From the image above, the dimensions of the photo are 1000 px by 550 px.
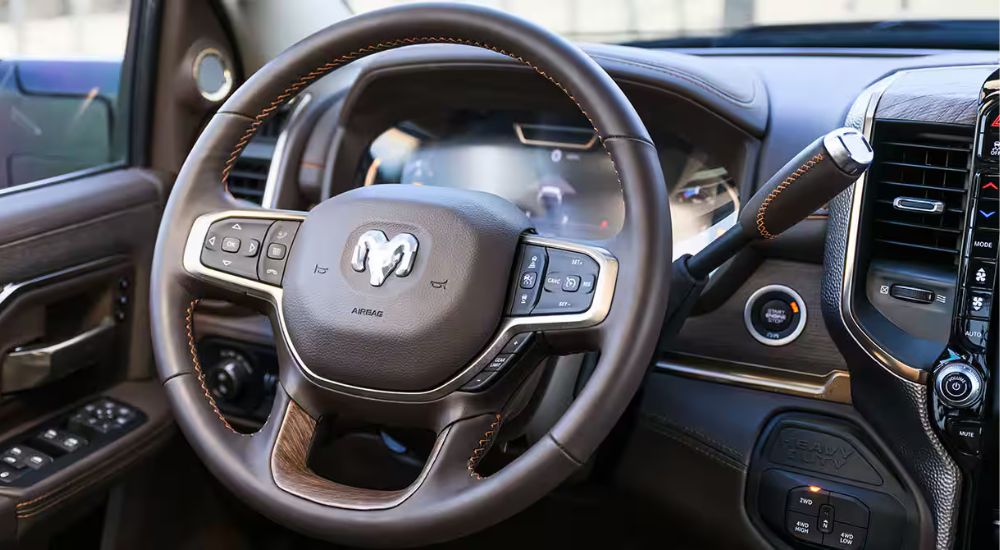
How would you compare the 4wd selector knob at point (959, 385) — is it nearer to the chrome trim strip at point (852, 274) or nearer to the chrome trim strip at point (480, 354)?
the chrome trim strip at point (852, 274)

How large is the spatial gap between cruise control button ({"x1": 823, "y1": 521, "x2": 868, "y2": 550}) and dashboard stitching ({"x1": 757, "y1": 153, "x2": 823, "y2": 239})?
472 millimetres

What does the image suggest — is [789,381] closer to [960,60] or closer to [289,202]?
[960,60]

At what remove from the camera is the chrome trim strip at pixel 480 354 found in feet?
3.32

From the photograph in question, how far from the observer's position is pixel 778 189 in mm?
1010

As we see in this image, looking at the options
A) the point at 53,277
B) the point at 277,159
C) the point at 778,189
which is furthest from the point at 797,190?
the point at 53,277

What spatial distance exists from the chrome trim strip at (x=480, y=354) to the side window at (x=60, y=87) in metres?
0.54

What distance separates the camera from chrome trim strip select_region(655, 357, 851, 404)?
1.33 m

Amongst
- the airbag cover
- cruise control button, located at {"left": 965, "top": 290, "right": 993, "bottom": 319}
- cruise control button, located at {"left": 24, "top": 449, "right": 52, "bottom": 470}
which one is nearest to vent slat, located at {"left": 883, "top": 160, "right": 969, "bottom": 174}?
cruise control button, located at {"left": 965, "top": 290, "right": 993, "bottom": 319}

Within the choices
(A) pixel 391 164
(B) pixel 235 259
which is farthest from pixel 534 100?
(B) pixel 235 259

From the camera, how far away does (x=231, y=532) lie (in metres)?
1.87

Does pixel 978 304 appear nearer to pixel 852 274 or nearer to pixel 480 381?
pixel 852 274

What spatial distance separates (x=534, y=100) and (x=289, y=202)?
0.44m

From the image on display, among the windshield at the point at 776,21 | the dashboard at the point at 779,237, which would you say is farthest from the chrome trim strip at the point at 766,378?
the windshield at the point at 776,21

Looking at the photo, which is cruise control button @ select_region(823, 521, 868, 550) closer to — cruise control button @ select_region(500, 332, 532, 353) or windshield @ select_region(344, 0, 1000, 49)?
cruise control button @ select_region(500, 332, 532, 353)
